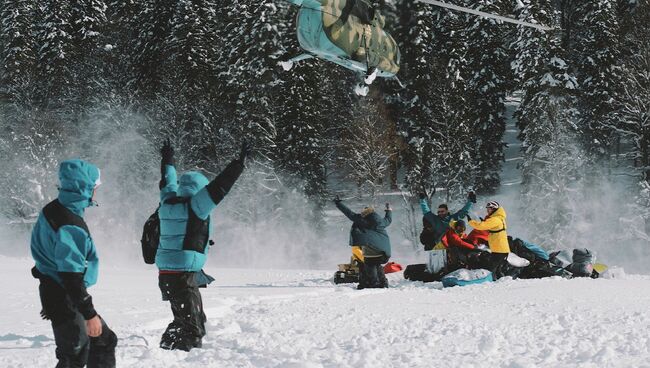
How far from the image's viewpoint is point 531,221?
29656 millimetres

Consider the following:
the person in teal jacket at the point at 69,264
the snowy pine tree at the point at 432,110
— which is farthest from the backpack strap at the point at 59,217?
the snowy pine tree at the point at 432,110

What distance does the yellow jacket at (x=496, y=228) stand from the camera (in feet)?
33.4

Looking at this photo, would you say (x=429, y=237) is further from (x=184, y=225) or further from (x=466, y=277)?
(x=184, y=225)

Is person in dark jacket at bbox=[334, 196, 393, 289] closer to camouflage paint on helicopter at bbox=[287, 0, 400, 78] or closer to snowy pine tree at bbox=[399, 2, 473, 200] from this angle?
camouflage paint on helicopter at bbox=[287, 0, 400, 78]

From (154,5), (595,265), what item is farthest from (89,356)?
(154,5)

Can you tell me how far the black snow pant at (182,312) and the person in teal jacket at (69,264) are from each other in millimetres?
1275

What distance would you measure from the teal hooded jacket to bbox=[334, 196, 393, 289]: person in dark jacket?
6631 mm

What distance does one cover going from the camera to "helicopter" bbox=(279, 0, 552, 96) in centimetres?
1049

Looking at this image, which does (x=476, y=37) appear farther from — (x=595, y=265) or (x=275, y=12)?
(x=595, y=265)

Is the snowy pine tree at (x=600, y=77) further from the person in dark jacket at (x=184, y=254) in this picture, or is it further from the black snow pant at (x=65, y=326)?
the black snow pant at (x=65, y=326)

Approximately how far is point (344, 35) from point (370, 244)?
3474mm

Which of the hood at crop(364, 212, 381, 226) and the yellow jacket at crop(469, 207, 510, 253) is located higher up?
the hood at crop(364, 212, 381, 226)

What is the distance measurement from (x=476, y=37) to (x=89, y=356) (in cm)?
3424

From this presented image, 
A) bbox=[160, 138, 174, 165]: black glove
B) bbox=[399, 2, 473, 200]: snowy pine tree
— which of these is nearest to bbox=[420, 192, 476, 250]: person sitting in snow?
bbox=[160, 138, 174, 165]: black glove
